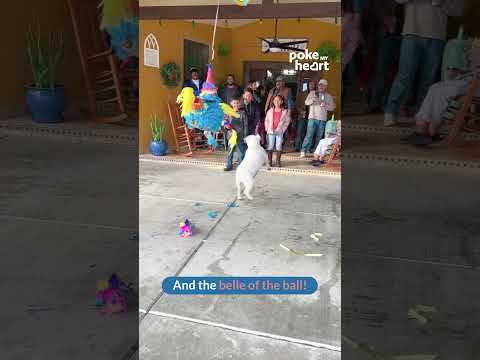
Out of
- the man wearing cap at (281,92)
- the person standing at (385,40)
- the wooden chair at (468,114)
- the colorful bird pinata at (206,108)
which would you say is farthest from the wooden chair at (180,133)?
the wooden chair at (468,114)

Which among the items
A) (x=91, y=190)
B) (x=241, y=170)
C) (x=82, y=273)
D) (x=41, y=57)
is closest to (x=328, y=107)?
(x=241, y=170)

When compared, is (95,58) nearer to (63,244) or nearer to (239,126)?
(239,126)

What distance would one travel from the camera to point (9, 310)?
0.76m

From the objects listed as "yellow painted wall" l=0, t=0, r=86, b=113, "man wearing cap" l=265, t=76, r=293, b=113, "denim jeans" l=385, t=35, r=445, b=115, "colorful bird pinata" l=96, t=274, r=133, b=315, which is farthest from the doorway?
"colorful bird pinata" l=96, t=274, r=133, b=315

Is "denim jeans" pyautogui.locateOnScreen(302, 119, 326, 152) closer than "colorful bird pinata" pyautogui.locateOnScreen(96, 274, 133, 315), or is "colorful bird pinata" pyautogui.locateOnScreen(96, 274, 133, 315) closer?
"denim jeans" pyautogui.locateOnScreen(302, 119, 326, 152)

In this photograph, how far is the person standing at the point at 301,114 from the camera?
1.80 ft

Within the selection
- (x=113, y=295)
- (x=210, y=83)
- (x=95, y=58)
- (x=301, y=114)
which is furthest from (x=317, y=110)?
(x=113, y=295)

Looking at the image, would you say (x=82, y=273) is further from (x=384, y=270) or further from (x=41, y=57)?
(x=384, y=270)

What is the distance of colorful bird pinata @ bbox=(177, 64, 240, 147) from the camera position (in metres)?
0.57

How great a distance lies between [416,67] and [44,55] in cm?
46

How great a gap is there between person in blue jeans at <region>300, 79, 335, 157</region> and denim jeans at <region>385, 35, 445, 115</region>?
4.1 inches

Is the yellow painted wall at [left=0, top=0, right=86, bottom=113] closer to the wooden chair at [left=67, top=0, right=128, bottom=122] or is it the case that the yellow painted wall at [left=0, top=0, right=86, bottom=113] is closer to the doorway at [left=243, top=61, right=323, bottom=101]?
the wooden chair at [left=67, top=0, right=128, bottom=122]

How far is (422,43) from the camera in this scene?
56cm

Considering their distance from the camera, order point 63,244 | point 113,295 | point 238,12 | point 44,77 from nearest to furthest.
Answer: point 238,12 → point 44,77 → point 113,295 → point 63,244
